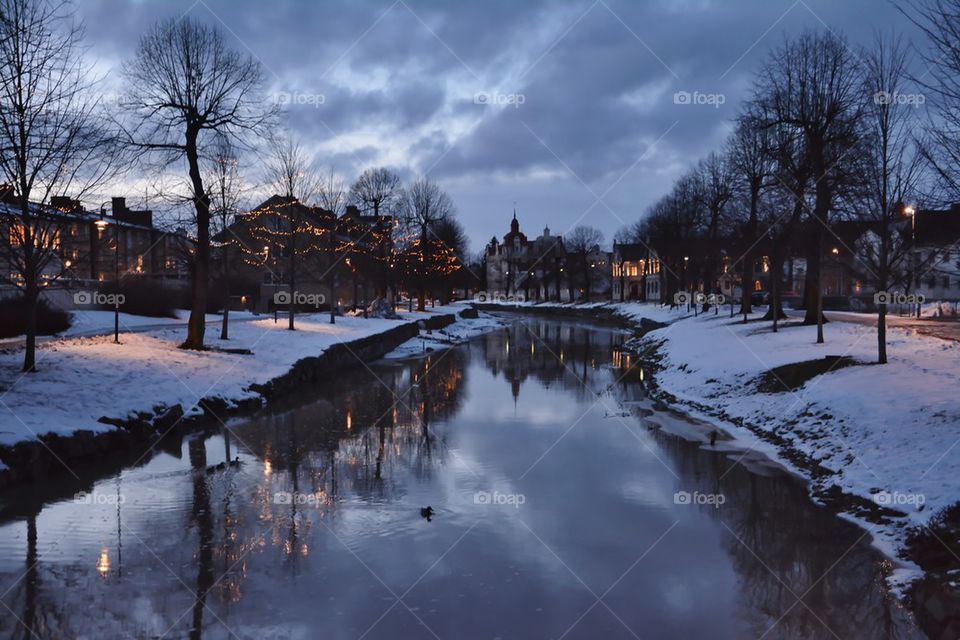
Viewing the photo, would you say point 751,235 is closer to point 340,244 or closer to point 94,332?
point 340,244

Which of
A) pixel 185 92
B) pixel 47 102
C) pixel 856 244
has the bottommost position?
pixel 856 244

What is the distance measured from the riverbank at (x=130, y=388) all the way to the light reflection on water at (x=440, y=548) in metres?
1.38

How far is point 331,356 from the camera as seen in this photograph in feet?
102

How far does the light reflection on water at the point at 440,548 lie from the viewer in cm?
764

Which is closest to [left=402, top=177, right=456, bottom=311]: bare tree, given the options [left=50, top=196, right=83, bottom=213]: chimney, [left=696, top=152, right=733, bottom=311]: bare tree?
[left=696, top=152, right=733, bottom=311]: bare tree

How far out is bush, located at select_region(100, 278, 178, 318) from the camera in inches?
1505

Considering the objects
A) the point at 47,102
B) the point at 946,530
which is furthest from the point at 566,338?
the point at 946,530

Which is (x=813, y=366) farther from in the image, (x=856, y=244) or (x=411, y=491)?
(x=411, y=491)

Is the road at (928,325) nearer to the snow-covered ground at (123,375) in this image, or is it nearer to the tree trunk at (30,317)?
the snow-covered ground at (123,375)

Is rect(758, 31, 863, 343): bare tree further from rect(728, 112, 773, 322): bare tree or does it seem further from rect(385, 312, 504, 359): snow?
rect(385, 312, 504, 359): snow

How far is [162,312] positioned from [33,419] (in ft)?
88.7

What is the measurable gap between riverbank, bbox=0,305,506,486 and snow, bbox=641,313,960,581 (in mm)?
13134

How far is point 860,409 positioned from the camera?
47.6 ft

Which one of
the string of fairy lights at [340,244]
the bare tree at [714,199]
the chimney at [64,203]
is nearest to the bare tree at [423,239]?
the string of fairy lights at [340,244]
